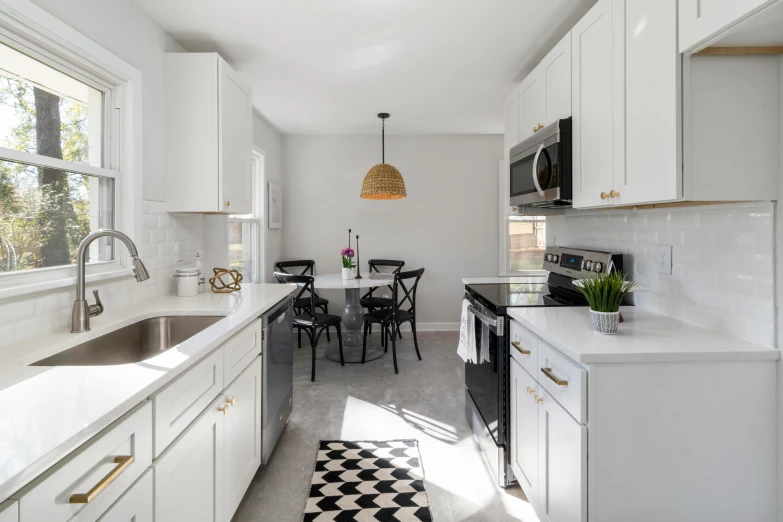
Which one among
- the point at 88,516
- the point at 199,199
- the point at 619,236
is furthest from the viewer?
the point at 199,199

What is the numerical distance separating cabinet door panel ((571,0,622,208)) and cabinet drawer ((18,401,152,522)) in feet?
5.96

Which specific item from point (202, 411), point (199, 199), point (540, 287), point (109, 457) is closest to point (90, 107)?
point (199, 199)

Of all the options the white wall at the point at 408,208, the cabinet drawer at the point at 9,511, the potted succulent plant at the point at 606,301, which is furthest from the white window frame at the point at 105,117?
the white wall at the point at 408,208

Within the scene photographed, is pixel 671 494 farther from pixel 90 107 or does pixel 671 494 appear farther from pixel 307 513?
pixel 90 107

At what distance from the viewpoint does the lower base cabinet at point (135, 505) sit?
2.92 feet

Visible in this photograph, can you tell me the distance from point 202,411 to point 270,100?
9.74 ft

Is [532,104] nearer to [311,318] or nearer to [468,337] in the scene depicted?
[468,337]

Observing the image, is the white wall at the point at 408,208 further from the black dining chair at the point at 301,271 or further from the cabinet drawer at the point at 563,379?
the cabinet drawer at the point at 563,379

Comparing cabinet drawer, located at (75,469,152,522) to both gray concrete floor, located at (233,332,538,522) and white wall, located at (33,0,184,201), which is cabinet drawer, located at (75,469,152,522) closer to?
gray concrete floor, located at (233,332,538,522)

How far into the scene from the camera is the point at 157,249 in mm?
2268

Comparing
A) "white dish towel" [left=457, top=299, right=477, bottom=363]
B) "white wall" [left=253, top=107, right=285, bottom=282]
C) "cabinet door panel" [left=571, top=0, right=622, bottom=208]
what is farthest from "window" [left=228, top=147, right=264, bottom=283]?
"cabinet door panel" [left=571, top=0, right=622, bottom=208]

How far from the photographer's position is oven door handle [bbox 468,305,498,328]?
6.66 feet

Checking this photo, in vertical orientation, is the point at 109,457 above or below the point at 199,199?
below

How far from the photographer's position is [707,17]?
1.18 meters
